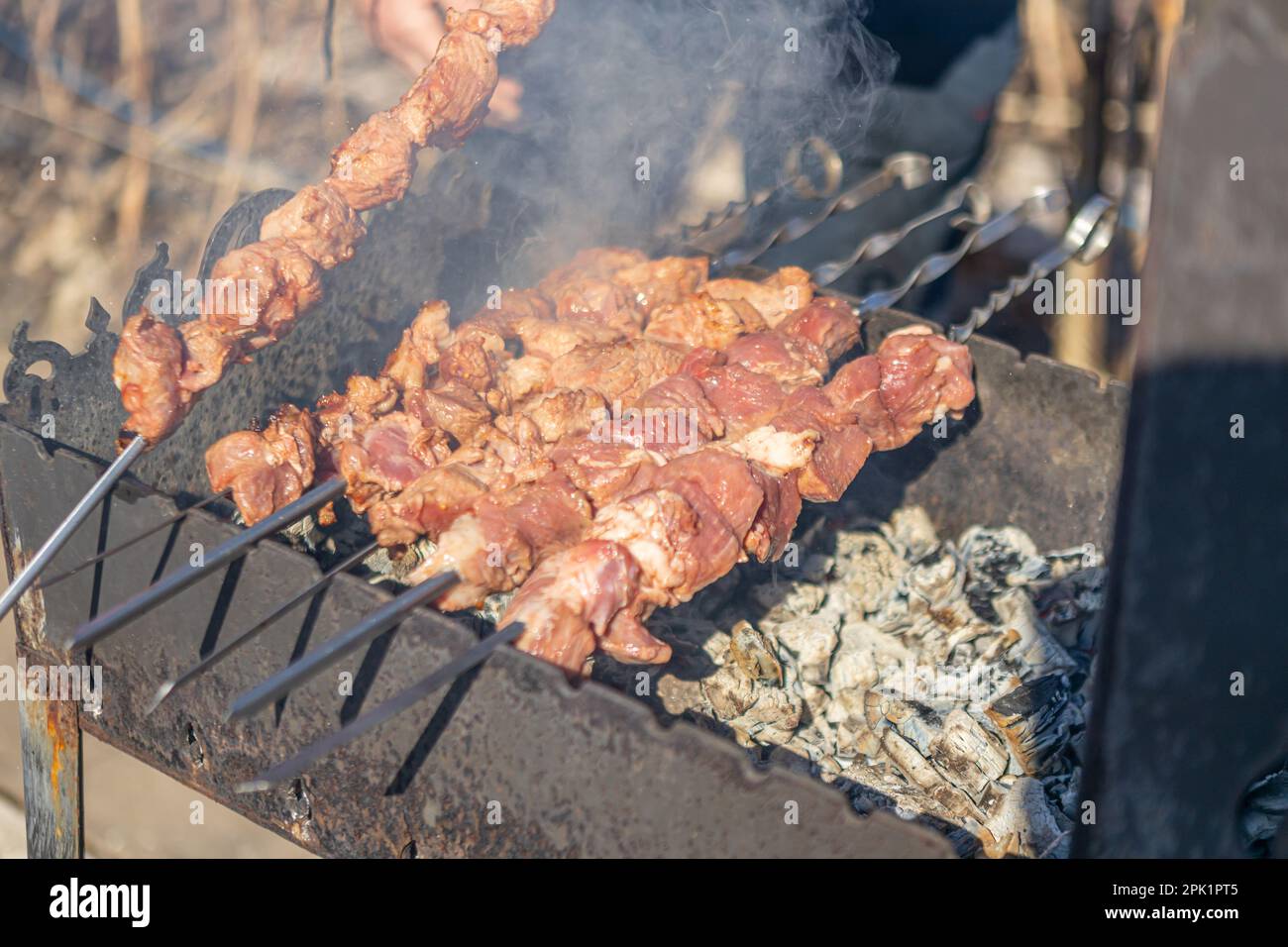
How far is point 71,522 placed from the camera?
A: 2889mm

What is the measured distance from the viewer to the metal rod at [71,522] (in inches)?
108

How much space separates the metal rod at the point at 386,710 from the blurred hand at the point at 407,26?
138 inches

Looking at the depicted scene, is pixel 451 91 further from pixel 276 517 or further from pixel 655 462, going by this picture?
pixel 276 517

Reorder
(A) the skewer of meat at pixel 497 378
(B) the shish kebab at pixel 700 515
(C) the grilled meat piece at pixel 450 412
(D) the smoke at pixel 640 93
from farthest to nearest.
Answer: (D) the smoke at pixel 640 93 → (C) the grilled meat piece at pixel 450 412 → (A) the skewer of meat at pixel 497 378 → (B) the shish kebab at pixel 700 515

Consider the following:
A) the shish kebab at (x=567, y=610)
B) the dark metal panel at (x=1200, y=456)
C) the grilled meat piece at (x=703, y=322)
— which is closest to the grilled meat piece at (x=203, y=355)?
the shish kebab at (x=567, y=610)

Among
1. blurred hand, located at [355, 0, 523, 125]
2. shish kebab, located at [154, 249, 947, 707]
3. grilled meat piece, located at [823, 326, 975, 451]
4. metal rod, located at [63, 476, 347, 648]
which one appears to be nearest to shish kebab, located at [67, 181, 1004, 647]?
metal rod, located at [63, 476, 347, 648]

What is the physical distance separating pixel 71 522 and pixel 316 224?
1.37m

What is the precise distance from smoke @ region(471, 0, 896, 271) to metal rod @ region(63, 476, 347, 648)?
2.05 meters

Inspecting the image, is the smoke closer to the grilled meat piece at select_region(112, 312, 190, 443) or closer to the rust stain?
the grilled meat piece at select_region(112, 312, 190, 443)

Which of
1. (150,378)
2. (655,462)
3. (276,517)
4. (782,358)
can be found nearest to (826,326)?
(782,358)

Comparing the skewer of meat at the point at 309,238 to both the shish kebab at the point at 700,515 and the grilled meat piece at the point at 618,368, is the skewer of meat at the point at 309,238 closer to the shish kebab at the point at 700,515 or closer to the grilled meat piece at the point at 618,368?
the grilled meat piece at the point at 618,368
